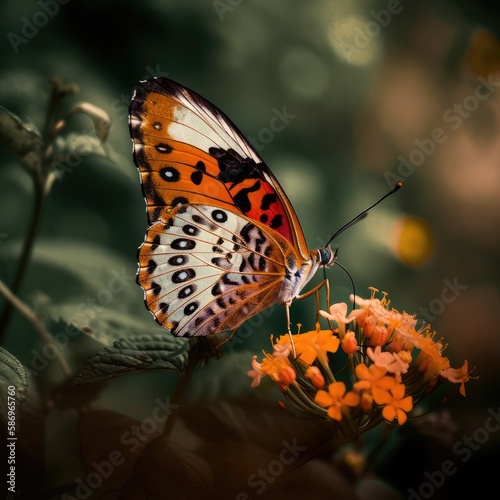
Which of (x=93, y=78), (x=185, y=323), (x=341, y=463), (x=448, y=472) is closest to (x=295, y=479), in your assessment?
(x=341, y=463)

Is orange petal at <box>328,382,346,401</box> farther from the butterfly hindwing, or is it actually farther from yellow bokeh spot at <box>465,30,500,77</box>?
yellow bokeh spot at <box>465,30,500,77</box>

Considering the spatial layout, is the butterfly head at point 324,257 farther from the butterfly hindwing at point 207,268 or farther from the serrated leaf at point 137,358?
the serrated leaf at point 137,358

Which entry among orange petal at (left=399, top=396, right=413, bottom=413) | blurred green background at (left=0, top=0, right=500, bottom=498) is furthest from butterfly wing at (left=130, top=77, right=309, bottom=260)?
orange petal at (left=399, top=396, right=413, bottom=413)

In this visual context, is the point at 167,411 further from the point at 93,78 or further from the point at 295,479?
the point at 93,78

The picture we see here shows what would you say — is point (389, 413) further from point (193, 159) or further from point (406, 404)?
point (193, 159)

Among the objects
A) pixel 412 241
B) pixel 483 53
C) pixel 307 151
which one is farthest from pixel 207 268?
pixel 483 53

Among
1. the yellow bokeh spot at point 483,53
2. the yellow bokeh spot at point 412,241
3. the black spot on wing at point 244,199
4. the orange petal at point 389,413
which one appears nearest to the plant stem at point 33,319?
the black spot on wing at point 244,199
